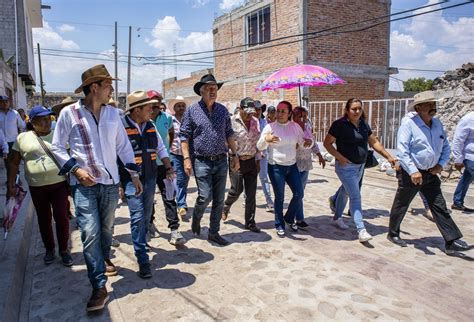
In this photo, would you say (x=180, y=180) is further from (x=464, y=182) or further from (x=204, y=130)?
(x=464, y=182)

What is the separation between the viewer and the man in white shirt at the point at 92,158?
3.28 metres

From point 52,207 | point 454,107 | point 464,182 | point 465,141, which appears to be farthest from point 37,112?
point 454,107

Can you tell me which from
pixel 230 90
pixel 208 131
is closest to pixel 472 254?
pixel 208 131

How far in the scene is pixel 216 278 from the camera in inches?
158

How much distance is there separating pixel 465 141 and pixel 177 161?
14.7 feet

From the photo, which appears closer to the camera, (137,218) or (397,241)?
(137,218)

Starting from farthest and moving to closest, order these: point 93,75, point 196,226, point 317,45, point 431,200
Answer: point 317,45 → point 196,226 → point 431,200 → point 93,75

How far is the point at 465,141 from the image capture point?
6.06 meters

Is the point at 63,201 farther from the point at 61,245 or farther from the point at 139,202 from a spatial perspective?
the point at 139,202

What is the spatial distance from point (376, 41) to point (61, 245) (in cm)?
1678

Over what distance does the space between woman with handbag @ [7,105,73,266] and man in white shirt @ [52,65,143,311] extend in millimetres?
922

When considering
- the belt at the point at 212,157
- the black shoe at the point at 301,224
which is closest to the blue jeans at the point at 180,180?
the belt at the point at 212,157

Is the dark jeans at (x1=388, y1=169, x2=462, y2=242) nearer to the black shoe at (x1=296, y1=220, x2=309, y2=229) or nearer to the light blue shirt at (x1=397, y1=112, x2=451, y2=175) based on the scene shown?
the light blue shirt at (x1=397, y1=112, x2=451, y2=175)

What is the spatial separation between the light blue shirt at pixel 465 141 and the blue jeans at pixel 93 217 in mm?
5225
